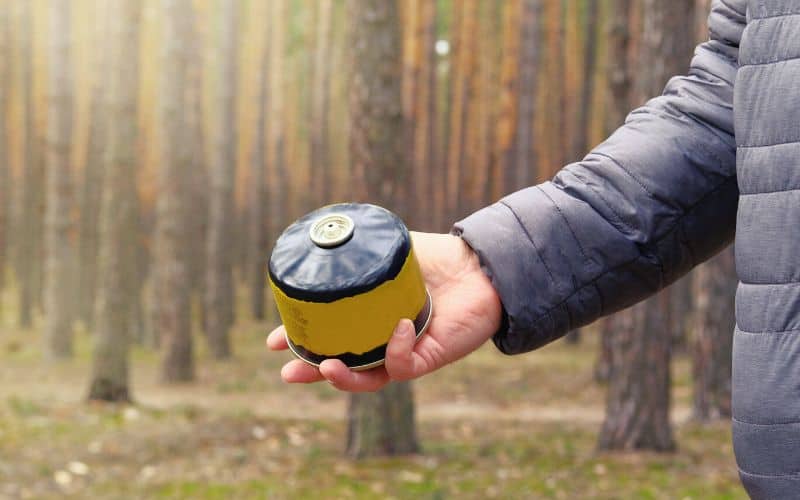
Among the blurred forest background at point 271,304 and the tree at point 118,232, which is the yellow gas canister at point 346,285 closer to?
the blurred forest background at point 271,304

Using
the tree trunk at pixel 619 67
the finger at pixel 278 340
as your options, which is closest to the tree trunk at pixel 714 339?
the tree trunk at pixel 619 67

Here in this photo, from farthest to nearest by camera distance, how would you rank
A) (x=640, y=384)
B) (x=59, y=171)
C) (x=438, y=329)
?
1. (x=59, y=171)
2. (x=640, y=384)
3. (x=438, y=329)

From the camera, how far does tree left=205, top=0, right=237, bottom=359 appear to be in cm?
1697

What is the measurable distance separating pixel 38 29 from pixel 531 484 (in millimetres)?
25232

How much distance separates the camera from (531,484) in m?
7.46

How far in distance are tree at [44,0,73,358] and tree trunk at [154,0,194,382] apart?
184 centimetres

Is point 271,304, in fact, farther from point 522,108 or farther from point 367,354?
point 367,354

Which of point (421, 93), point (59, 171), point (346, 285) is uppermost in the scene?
point (346, 285)

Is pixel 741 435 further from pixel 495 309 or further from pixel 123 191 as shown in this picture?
pixel 123 191

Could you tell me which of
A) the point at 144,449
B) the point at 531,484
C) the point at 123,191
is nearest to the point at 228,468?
the point at 144,449

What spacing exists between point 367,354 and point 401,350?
65 millimetres

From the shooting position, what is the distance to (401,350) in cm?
189

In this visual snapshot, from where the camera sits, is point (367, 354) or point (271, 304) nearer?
point (367, 354)

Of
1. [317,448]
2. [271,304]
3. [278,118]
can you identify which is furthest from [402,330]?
[271,304]
